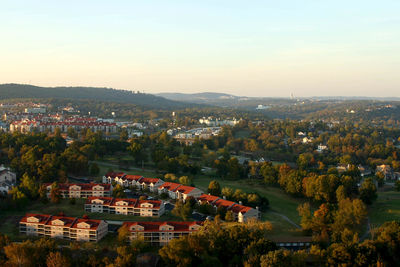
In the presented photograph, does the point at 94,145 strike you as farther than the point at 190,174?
Yes

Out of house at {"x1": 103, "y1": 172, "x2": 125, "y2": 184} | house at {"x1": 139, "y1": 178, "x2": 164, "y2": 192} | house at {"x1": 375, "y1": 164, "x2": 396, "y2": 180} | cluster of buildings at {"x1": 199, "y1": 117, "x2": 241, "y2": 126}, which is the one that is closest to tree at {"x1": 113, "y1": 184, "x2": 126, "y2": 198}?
house at {"x1": 139, "y1": 178, "x2": 164, "y2": 192}

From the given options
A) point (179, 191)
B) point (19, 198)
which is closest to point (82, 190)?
point (19, 198)

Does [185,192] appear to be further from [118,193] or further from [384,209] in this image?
[384,209]

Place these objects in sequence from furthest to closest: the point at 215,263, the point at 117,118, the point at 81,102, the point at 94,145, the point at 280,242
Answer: the point at 81,102 < the point at 117,118 < the point at 94,145 < the point at 280,242 < the point at 215,263

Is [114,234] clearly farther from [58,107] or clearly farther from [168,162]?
[58,107]

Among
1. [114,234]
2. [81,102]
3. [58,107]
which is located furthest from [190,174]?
[81,102]

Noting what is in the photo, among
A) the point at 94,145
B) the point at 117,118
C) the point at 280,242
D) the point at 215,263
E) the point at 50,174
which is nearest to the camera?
the point at 215,263

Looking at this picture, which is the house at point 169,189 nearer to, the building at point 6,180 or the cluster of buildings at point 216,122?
the building at point 6,180
